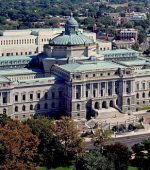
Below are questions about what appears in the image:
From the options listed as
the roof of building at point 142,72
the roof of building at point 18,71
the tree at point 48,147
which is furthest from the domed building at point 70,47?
the tree at point 48,147

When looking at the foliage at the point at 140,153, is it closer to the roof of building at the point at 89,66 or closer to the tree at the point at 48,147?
the tree at the point at 48,147

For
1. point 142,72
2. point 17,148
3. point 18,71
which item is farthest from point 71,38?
point 17,148

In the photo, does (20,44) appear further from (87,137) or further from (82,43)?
(87,137)

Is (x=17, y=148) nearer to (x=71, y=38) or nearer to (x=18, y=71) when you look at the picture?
(x=18, y=71)

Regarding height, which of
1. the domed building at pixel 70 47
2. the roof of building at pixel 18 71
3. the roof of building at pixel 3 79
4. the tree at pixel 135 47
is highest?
the domed building at pixel 70 47

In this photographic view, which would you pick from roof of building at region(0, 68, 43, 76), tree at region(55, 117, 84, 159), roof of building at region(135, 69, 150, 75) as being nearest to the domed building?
roof of building at region(0, 68, 43, 76)

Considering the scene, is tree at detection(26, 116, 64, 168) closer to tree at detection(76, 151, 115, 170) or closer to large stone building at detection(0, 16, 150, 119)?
tree at detection(76, 151, 115, 170)

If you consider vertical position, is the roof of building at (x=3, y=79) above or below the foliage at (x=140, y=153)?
above
